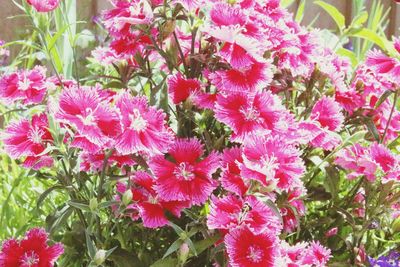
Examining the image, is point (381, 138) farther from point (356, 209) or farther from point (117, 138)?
point (117, 138)

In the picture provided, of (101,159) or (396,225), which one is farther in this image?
(396,225)

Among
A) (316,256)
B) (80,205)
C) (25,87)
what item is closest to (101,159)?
(80,205)

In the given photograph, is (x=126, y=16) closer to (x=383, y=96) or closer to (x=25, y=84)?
(x=25, y=84)

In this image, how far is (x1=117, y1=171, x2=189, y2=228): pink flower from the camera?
2.79 feet

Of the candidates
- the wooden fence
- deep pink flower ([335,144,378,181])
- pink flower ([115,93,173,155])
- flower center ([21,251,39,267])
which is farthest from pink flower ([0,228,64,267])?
the wooden fence

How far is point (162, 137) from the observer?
2.67 feet

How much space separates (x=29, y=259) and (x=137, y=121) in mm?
269

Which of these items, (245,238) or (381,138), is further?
(381,138)

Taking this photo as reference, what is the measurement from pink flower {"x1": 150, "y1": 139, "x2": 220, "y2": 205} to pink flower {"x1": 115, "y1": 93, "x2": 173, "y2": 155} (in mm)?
33

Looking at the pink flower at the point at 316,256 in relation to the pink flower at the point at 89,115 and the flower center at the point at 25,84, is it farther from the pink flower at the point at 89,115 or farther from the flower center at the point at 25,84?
the flower center at the point at 25,84

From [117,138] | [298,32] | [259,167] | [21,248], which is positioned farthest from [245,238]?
[298,32]

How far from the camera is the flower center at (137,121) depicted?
2.56ft

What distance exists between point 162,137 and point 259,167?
0.40ft

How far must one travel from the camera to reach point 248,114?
2.80 feet
